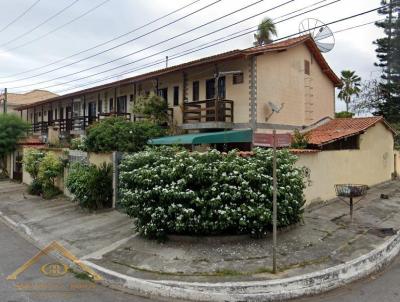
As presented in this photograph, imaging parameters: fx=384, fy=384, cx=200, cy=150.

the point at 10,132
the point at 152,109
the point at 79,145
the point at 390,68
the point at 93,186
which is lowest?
the point at 93,186

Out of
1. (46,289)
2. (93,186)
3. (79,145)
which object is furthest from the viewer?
(79,145)

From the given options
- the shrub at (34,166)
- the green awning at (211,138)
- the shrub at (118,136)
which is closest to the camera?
the green awning at (211,138)

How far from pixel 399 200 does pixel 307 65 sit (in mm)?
7510

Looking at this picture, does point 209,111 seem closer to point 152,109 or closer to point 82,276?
point 152,109

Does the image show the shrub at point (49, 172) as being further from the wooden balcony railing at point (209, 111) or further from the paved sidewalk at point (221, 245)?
the wooden balcony railing at point (209, 111)

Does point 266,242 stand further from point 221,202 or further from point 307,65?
point 307,65

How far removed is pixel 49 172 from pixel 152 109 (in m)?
5.38

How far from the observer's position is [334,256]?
7734 mm

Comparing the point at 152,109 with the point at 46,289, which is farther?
the point at 152,109

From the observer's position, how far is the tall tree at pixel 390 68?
33906 millimetres

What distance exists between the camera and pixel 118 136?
14297 mm

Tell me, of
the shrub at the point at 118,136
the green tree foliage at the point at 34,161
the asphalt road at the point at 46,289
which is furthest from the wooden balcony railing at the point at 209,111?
the asphalt road at the point at 46,289

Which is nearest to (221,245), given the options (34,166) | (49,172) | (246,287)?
(246,287)

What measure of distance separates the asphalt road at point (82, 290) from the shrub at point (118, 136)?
22.1ft
